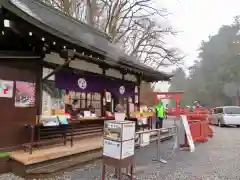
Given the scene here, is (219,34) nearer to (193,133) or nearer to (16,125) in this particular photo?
(193,133)

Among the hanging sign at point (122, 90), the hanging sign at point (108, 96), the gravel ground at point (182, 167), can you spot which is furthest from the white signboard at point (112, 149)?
the hanging sign at point (122, 90)

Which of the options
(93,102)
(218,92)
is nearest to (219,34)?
(218,92)

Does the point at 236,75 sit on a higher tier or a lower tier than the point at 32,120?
higher

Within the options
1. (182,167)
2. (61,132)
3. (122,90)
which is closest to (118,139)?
(182,167)

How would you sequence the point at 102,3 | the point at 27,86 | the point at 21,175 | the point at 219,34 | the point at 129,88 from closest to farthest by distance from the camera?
the point at 21,175 → the point at 27,86 → the point at 129,88 → the point at 102,3 → the point at 219,34

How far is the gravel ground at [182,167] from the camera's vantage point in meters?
5.60

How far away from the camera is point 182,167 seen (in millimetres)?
6531

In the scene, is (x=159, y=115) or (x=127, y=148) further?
(x=159, y=115)

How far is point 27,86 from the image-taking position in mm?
6234

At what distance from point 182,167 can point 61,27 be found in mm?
5513

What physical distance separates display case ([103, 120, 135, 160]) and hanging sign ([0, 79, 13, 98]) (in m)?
2.67

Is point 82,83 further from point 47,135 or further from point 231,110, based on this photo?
point 231,110

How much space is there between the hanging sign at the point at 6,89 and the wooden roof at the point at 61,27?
5.35 feet

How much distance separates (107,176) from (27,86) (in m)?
3.06
